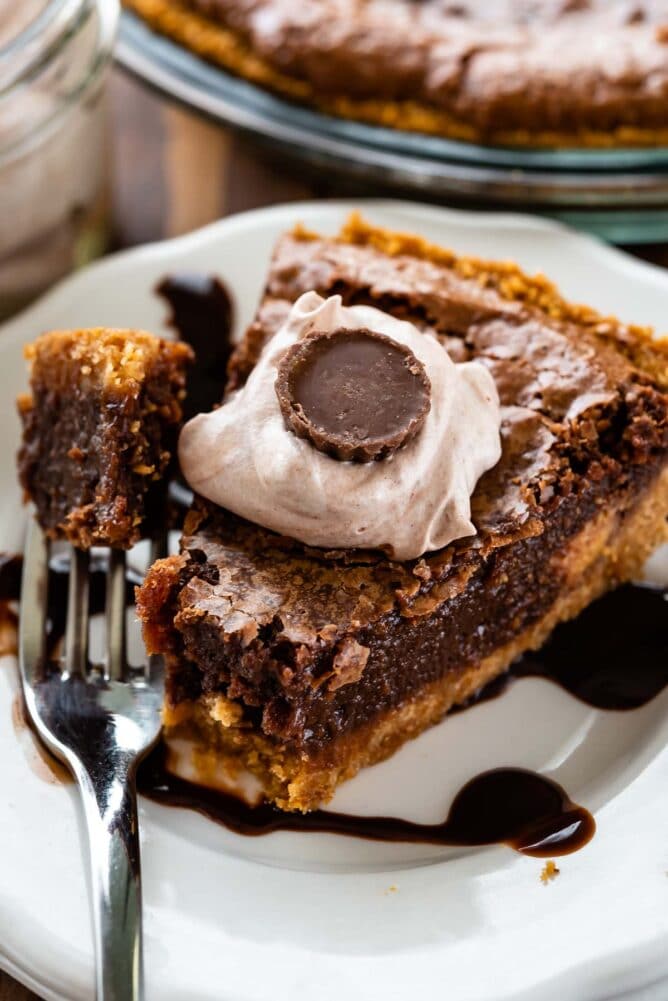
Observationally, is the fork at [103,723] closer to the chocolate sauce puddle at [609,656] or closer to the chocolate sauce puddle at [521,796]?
the chocolate sauce puddle at [521,796]

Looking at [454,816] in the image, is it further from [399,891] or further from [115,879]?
[115,879]

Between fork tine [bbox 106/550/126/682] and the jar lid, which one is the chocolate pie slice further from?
the jar lid

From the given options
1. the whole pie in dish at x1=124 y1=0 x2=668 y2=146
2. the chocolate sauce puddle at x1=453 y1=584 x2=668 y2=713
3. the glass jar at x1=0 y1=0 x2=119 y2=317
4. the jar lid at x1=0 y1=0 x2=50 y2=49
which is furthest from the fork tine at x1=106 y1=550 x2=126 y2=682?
the whole pie in dish at x1=124 y1=0 x2=668 y2=146

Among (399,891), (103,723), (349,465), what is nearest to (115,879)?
(103,723)

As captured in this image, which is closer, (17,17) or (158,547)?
(158,547)

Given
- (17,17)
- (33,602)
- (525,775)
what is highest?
(17,17)

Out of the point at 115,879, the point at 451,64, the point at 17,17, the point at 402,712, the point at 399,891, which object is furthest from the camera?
the point at 451,64

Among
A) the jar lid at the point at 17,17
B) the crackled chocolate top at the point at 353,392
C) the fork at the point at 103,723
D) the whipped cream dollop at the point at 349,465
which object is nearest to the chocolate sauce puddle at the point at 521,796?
the fork at the point at 103,723
